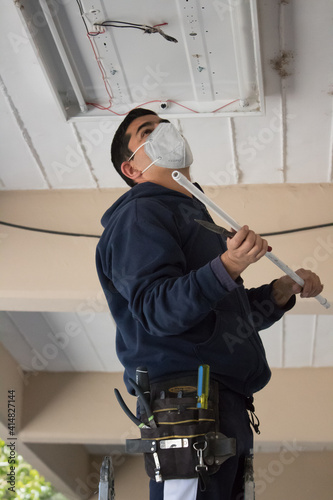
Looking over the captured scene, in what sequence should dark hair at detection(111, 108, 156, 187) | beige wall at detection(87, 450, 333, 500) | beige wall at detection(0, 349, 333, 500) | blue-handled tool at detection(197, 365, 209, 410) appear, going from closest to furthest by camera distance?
1. blue-handled tool at detection(197, 365, 209, 410)
2. dark hair at detection(111, 108, 156, 187)
3. beige wall at detection(0, 349, 333, 500)
4. beige wall at detection(87, 450, 333, 500)

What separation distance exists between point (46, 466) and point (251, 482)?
156 inches

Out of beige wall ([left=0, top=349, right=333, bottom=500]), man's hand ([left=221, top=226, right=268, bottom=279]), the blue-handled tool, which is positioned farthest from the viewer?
beige wall ([left=0, top=349, right=333, bottom=500])

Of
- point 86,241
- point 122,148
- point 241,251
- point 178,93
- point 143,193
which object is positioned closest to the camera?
point 241,251

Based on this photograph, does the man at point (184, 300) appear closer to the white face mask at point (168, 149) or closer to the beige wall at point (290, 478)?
the white face mask at point (168, 149)

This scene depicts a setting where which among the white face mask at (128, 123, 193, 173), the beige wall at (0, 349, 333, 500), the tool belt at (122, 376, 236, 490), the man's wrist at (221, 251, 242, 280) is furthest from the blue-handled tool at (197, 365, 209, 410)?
the beige wall at (0, 349, 333, 500)

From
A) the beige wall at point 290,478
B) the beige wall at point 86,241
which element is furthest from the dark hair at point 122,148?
the beige wall at point 290,478

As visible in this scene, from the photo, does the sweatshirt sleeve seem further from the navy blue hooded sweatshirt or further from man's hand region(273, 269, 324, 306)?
man's hand region(273, 269, 324, 306)

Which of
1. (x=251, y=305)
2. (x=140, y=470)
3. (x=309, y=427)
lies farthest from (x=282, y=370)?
(x=251, y=305)

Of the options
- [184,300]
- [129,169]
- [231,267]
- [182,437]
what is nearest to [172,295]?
[184,300]

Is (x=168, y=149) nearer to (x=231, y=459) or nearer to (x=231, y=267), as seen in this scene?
(x=231, y=267)

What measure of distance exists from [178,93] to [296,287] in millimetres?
1597

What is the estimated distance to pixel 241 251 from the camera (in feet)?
4.91

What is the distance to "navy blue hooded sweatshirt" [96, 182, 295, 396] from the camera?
60.4 inches

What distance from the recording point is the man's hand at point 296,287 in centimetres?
188
